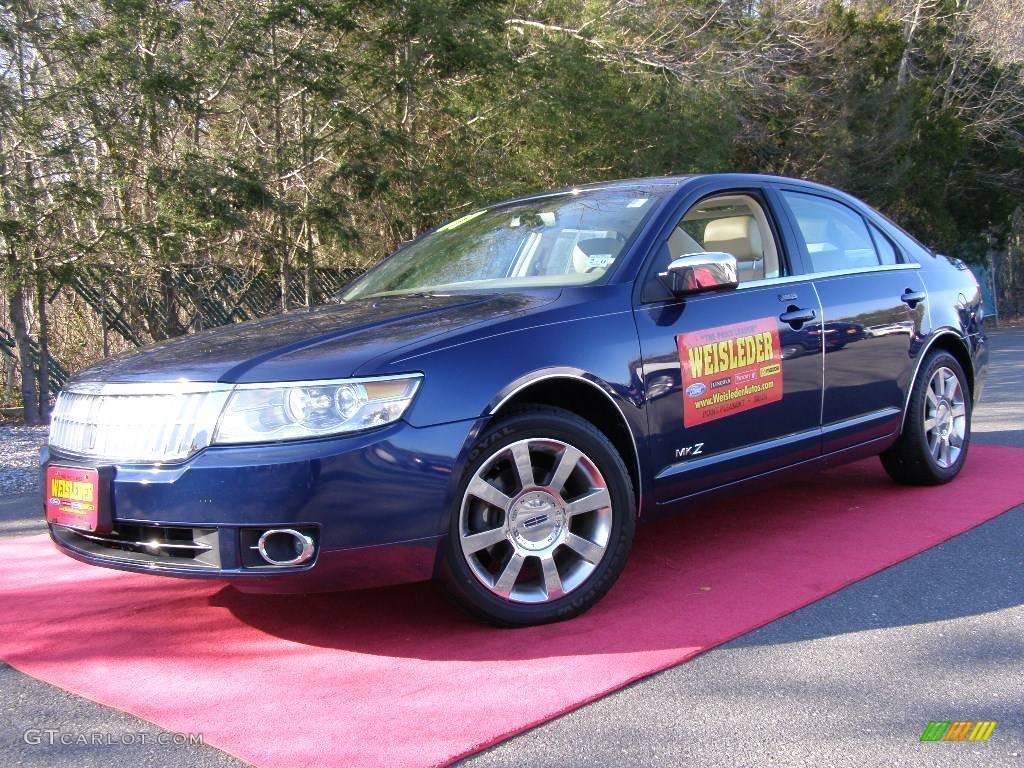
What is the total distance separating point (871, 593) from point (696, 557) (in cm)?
80

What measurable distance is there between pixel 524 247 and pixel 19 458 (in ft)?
16.2

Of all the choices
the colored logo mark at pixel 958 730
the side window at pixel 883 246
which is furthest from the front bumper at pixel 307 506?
the side window at pixel 883 246

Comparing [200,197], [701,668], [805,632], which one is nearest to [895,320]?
[805,632]

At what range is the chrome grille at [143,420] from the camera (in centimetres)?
324

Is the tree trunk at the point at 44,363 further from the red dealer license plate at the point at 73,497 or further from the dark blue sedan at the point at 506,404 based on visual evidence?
the red dealer license plate at the point at 73,497

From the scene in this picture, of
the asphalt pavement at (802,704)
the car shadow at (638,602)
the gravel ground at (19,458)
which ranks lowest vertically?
the gravel ground at (19,458)

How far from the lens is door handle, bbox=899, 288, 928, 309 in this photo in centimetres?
530

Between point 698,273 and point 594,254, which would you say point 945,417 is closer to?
point 698,273

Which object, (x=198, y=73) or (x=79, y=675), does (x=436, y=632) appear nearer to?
(x=79, y=675)

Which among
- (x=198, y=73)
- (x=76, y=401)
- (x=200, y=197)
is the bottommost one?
(x=76, y=401)

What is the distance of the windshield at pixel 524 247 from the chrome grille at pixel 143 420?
4.68 feet

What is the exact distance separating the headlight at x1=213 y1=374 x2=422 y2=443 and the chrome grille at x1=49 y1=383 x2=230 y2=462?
70 millimetres

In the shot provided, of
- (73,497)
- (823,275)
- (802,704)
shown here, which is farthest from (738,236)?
(73,497)

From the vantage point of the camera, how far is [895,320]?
5180 mm
